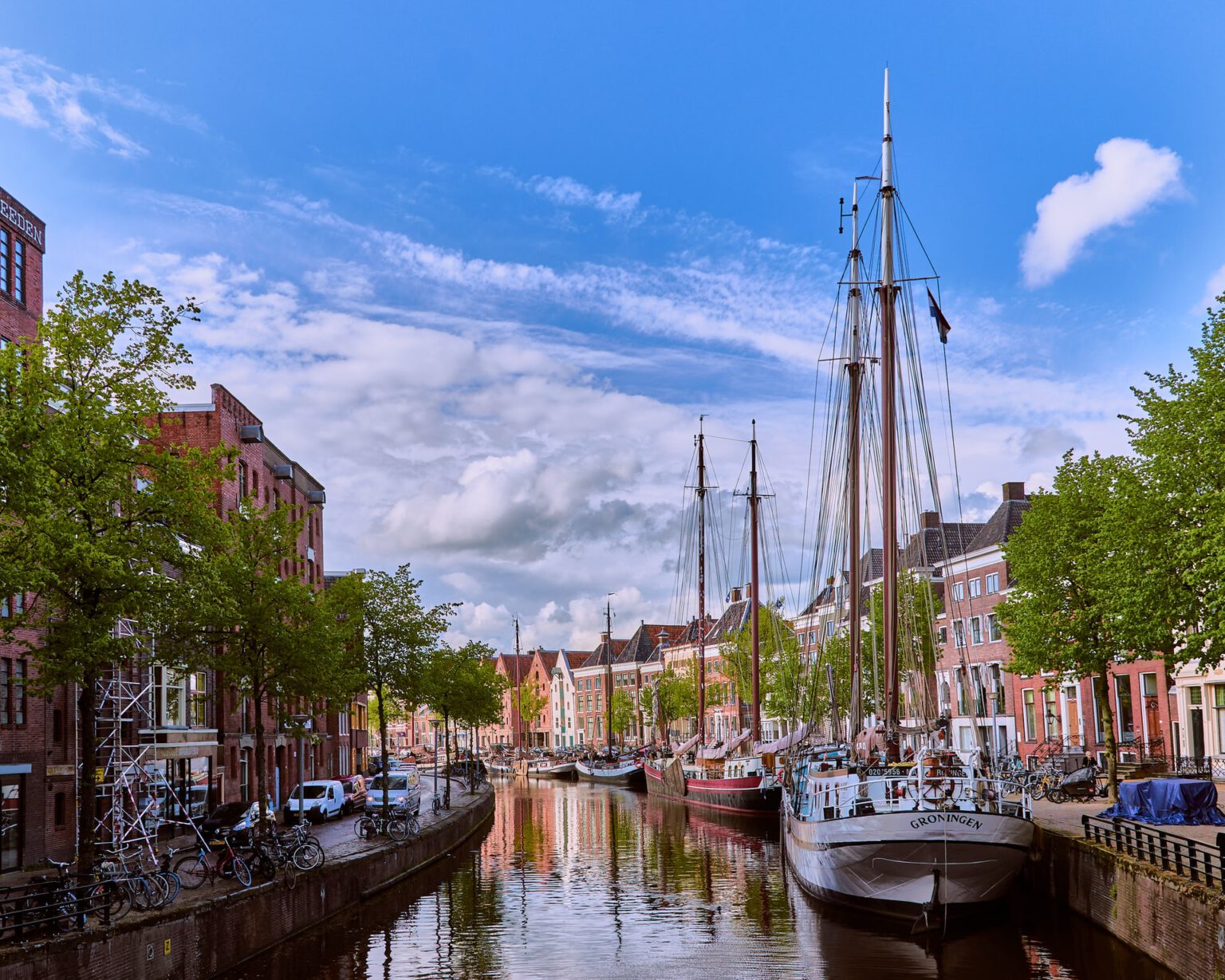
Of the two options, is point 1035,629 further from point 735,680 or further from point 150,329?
point 735,680

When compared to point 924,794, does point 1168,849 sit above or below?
below

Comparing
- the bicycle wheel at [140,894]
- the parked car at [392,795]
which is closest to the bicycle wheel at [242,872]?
the bicycle wheel at [140,894]

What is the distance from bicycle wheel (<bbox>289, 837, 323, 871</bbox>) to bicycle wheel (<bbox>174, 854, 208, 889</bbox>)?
7.64ft

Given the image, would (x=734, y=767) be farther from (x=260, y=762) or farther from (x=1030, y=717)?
(x=260, y=762)

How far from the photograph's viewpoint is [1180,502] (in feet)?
110

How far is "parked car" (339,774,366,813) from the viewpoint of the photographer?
59938 mm

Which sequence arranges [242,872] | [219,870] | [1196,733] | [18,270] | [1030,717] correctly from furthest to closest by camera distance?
[1030,717] < [1196,733] < [18,270] < [219,870] < [242,872]

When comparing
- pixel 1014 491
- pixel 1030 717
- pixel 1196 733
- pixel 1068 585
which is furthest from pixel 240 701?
pixel 1014 491

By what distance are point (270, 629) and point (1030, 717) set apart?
52034 mm

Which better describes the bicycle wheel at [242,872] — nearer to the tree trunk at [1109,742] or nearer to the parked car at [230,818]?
the parked car at [230,818]

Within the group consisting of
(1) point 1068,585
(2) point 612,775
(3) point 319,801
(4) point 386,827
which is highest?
(1) point 1068,585

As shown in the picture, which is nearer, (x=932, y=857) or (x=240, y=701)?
(x=932, y=857)

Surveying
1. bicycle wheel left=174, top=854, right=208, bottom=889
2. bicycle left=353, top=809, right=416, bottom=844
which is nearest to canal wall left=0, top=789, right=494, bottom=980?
bicycle wheel left=174, top=854, right=208, bottom=889

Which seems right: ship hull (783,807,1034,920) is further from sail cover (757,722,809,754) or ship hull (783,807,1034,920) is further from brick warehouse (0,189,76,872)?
sail cover (757,722,809,754)
